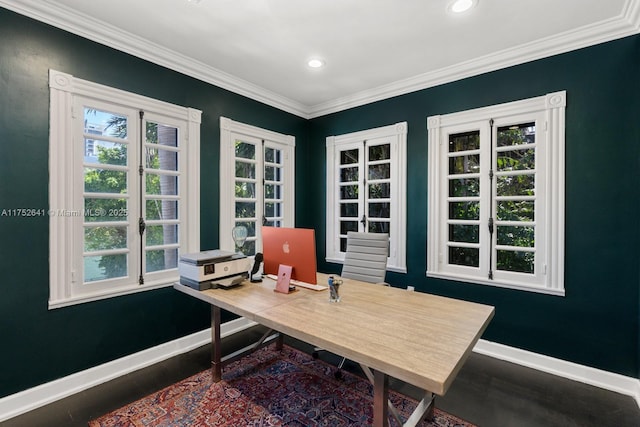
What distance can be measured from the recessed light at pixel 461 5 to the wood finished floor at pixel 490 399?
9.17 ft

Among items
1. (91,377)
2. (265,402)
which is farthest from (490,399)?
(91,377)

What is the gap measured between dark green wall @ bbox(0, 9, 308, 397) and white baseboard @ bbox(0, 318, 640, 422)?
0.06 meters

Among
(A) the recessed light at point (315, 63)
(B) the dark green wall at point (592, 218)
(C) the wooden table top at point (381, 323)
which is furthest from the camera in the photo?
(A) the recessed light at point (315, 63)

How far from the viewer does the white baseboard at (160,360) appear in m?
2.01

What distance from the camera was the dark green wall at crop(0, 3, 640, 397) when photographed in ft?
6.61

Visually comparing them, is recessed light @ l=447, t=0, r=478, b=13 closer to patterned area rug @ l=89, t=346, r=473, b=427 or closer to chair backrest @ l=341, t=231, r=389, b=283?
chair backrest @ l=341, t=231, r=389, b=283

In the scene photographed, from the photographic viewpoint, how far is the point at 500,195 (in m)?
2.81

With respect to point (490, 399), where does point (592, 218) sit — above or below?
above

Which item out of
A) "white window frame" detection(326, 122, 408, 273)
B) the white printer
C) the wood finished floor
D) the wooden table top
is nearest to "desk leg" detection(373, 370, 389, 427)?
the wooden table top

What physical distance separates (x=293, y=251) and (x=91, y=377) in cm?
189

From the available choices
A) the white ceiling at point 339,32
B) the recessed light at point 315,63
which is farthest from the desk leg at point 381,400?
the recessed light at point 315,63

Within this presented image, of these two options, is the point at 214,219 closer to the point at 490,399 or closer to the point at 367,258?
the point at 367,258

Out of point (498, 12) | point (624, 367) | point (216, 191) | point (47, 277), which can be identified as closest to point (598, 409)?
point (624, 367)

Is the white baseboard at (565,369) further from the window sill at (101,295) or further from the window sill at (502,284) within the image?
the window sill at (101,295)
